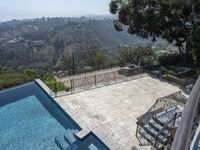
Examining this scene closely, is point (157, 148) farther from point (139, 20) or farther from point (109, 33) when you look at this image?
point (109, 33)

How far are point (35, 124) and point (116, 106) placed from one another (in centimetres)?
392

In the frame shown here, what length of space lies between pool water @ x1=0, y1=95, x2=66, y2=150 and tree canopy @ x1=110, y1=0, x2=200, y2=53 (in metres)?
9.25

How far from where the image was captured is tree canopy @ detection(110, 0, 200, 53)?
660 inches

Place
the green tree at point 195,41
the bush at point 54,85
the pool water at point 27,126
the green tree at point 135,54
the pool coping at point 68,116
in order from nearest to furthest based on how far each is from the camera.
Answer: the pool coping at point 68,116, the pool water at point 27,126, the green tree at point 195,41, the bush at point 54,85, the green tree at point 135,54

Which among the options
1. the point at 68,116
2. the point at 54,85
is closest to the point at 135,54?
the point at 54,85

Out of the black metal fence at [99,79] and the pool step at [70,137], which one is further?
the black metal fence at [99,79]

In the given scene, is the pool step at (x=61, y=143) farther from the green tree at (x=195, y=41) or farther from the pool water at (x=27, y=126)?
the green tree at (x=195, y=41)

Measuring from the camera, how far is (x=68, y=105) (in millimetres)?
12422

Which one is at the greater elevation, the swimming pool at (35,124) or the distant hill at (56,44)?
the swimming pool at (35,124)

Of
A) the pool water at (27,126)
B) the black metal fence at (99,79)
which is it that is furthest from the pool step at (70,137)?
the black metal fence at (99,79)

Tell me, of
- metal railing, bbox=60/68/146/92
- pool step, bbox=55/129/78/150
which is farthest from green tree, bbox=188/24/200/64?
pool step, bbox=55/129/78/150

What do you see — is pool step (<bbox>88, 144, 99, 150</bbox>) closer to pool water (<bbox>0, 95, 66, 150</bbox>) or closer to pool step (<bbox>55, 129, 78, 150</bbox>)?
pool step (<bbox>55, 129, 78, 150</bbox>)

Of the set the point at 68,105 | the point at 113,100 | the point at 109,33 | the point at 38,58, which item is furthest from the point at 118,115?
the point at 109,33

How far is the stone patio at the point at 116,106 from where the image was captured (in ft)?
32.2
